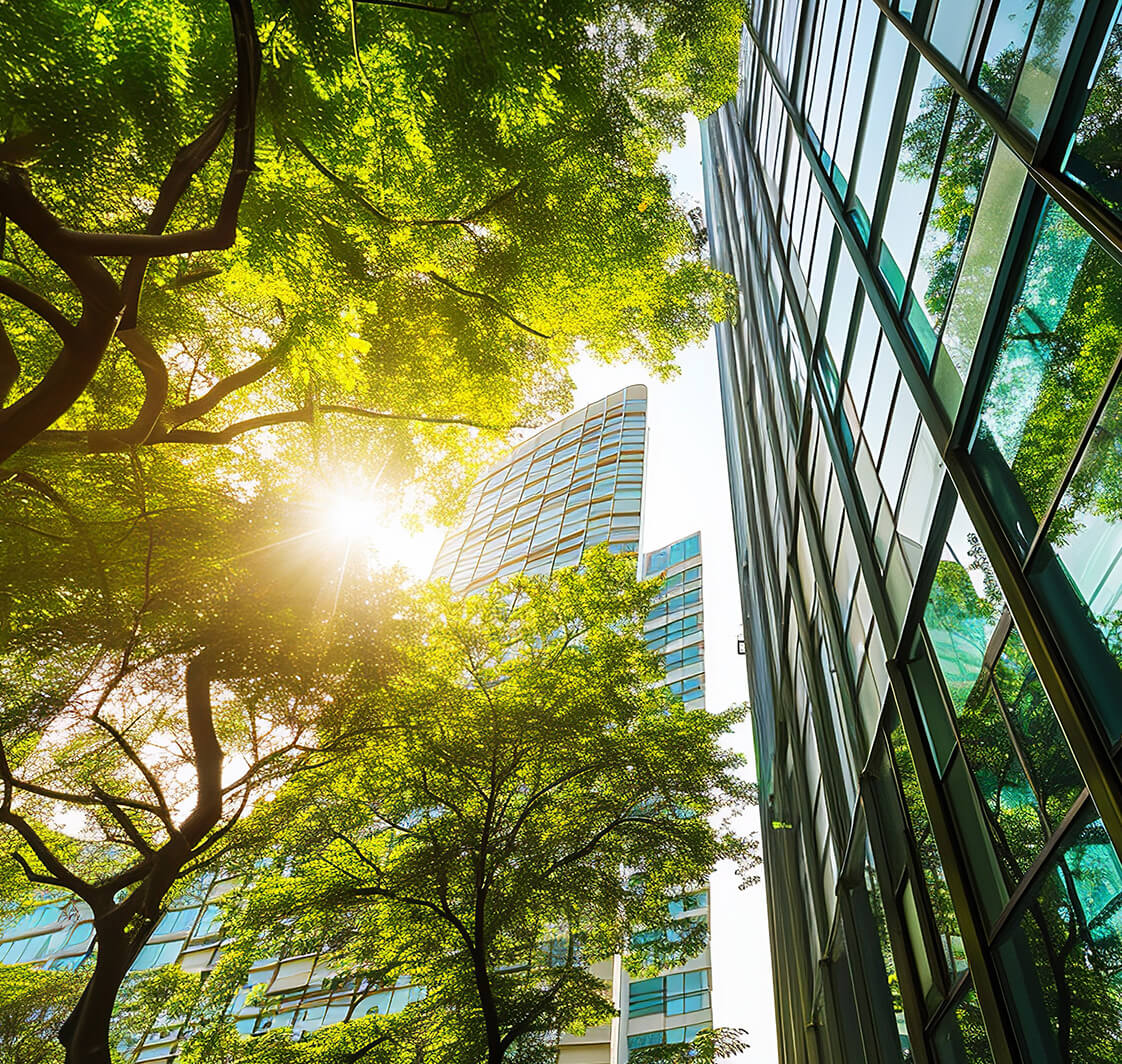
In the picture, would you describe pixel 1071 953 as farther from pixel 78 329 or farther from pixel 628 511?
pixel 628 511

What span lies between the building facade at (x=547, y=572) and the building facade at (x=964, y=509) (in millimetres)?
5764

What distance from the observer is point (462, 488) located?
13.5 metres

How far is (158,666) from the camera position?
1055 centimetres

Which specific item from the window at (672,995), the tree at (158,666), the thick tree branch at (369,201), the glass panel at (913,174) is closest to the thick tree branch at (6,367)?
the tree at (158,666)

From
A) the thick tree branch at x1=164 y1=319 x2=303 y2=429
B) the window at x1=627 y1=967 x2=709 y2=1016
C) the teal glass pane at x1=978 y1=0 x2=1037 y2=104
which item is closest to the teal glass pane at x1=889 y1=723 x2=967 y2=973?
the teal glass pane at x1=978 y1=0 x2=1037 y2=104

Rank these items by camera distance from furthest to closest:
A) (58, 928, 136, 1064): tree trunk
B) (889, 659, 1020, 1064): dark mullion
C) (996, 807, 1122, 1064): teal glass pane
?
(58, 928, 136, 1064): tree trunk
(889, 659, 1020, 1064): dark mullion
(996, 807, 1122, 1064): teal glass pane

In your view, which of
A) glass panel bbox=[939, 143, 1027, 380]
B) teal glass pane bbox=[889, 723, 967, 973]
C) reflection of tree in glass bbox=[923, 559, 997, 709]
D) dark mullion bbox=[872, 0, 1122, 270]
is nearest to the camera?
dark mullion bbox=[872, 0, 1122, 270]

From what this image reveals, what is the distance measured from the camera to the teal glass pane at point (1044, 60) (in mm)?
3985

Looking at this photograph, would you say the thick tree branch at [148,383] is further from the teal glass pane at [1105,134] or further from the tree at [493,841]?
the teal glass pane at [1105,134]

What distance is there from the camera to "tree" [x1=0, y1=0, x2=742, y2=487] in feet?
16.5

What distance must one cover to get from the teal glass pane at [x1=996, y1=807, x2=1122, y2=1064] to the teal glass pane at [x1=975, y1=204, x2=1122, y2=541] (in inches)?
73.8

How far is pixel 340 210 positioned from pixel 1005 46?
584 centimetres

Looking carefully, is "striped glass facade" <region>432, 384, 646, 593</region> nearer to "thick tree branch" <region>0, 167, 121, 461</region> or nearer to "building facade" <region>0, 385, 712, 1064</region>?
"building facade" <region>0, 385, 712, 1064</region>

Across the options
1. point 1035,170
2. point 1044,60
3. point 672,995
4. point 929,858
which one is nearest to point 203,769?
point 929,858
